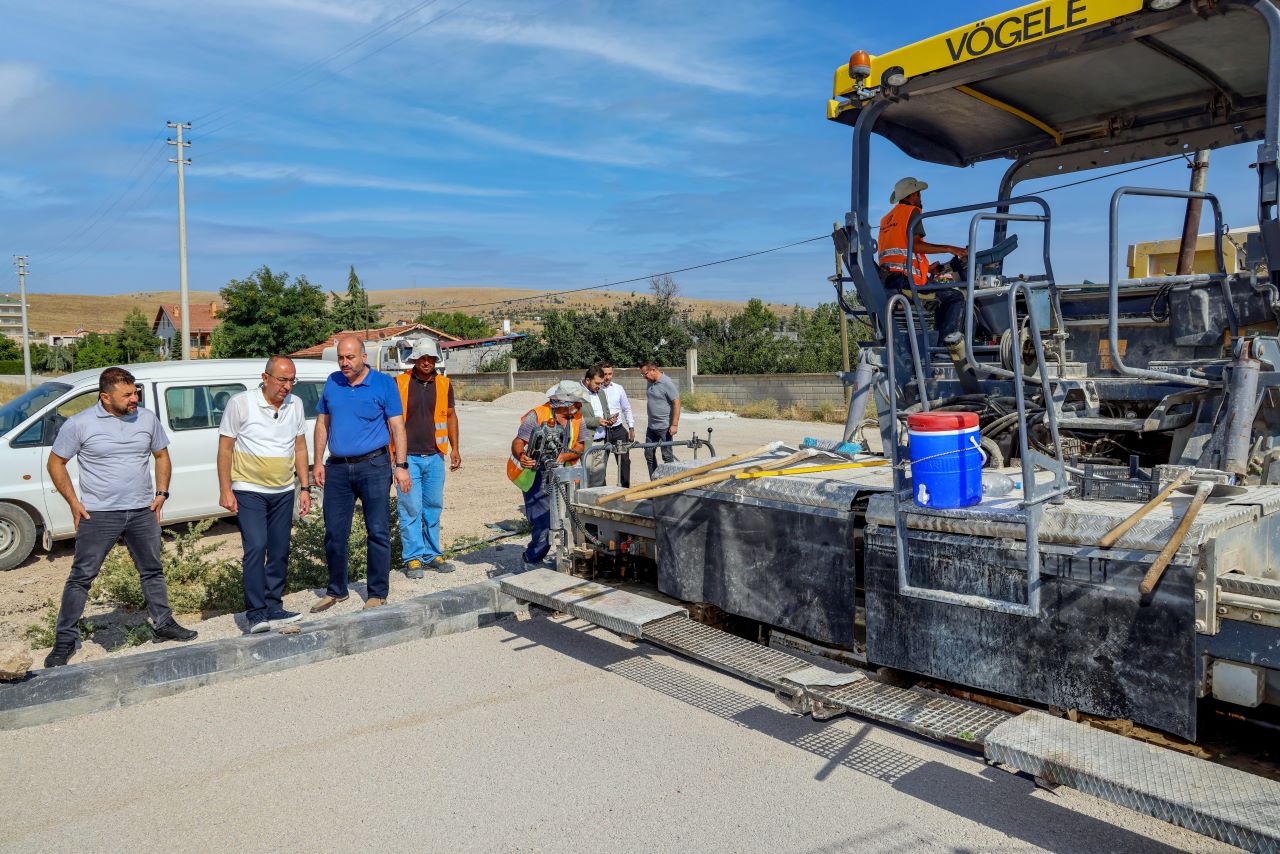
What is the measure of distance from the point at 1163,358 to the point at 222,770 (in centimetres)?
470

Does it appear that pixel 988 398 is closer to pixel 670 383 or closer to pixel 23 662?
pixel 23 662

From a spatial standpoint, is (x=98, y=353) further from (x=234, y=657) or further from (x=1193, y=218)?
(x=1193, y=218)

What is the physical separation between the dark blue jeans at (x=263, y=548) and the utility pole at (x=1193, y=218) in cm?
547

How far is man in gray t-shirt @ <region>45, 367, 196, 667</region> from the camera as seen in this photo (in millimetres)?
5391

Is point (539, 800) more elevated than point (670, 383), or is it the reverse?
point (670, 383)

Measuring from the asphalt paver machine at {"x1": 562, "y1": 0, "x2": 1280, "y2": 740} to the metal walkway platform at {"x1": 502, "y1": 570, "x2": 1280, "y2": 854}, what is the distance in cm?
14

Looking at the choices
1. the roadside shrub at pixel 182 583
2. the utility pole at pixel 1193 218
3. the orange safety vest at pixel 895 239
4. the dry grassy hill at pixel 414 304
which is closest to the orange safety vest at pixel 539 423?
the roadside shrub at pixel 182 583

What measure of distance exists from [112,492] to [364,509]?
1.48 meters

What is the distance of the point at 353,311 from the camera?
166 feet

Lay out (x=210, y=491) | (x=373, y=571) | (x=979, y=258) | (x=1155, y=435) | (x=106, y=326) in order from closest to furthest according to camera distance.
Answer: (x=1155, y=435)
(x=979, y=258)
(x=373, y=571)
(x=210, y=491)
(x=106, y=326)

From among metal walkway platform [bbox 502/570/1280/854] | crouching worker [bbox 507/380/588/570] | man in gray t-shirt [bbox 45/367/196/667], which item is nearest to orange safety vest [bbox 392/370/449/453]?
crouching worker [bbox 507/380/588/570]

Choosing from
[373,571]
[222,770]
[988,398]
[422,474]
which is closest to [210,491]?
[422,474]

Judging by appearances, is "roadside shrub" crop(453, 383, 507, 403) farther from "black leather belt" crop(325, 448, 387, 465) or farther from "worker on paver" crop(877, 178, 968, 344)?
"worker on paver" crop(877, 178, 968, 344)

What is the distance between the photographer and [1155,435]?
4.45 metres
